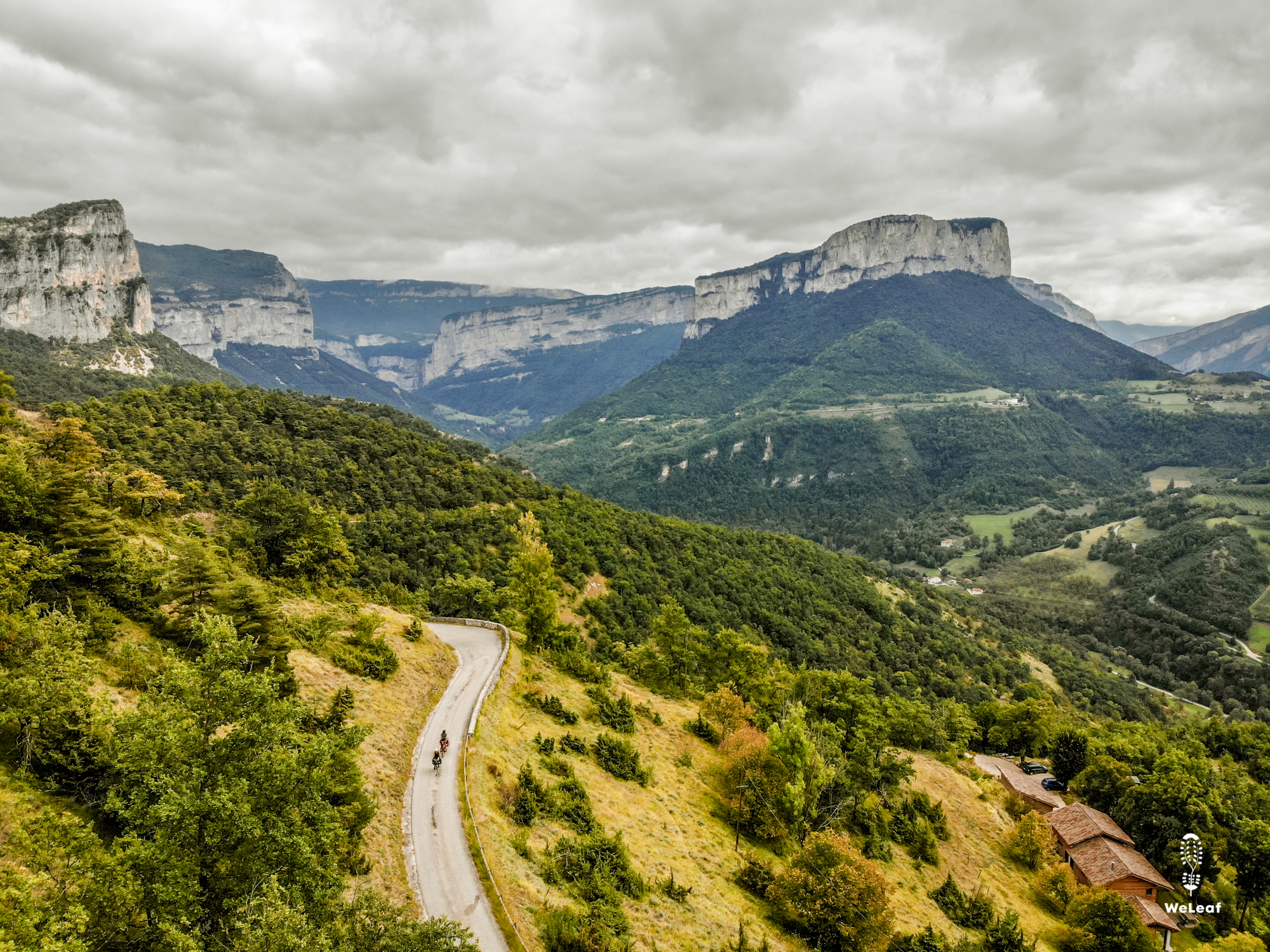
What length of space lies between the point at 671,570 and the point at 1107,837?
5518 cm

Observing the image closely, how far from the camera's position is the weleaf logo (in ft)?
137

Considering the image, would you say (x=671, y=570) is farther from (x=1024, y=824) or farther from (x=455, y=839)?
(x=455, y=839)

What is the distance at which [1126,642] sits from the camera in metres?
144

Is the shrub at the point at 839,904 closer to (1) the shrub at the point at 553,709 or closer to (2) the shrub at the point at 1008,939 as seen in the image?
(2) the shrub at the point at 1008,939

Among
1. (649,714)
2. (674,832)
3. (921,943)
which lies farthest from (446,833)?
(649,714)

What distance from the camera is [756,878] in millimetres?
29266

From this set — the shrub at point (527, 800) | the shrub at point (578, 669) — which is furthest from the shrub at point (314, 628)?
the shrub at point (578, 669)

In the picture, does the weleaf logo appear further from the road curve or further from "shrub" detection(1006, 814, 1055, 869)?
the road curve

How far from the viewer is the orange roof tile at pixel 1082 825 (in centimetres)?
4597

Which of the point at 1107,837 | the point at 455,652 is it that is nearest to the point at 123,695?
the point at 455,652

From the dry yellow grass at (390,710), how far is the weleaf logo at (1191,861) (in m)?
51.7

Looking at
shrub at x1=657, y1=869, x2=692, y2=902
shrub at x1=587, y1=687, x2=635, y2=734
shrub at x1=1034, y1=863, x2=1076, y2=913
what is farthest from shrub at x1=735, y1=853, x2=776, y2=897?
shrub at x1=1034, y1=863, x2=1076, y2=913

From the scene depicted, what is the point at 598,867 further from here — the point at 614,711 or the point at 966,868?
the point at 966,868

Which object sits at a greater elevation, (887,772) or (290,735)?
(290,735)
